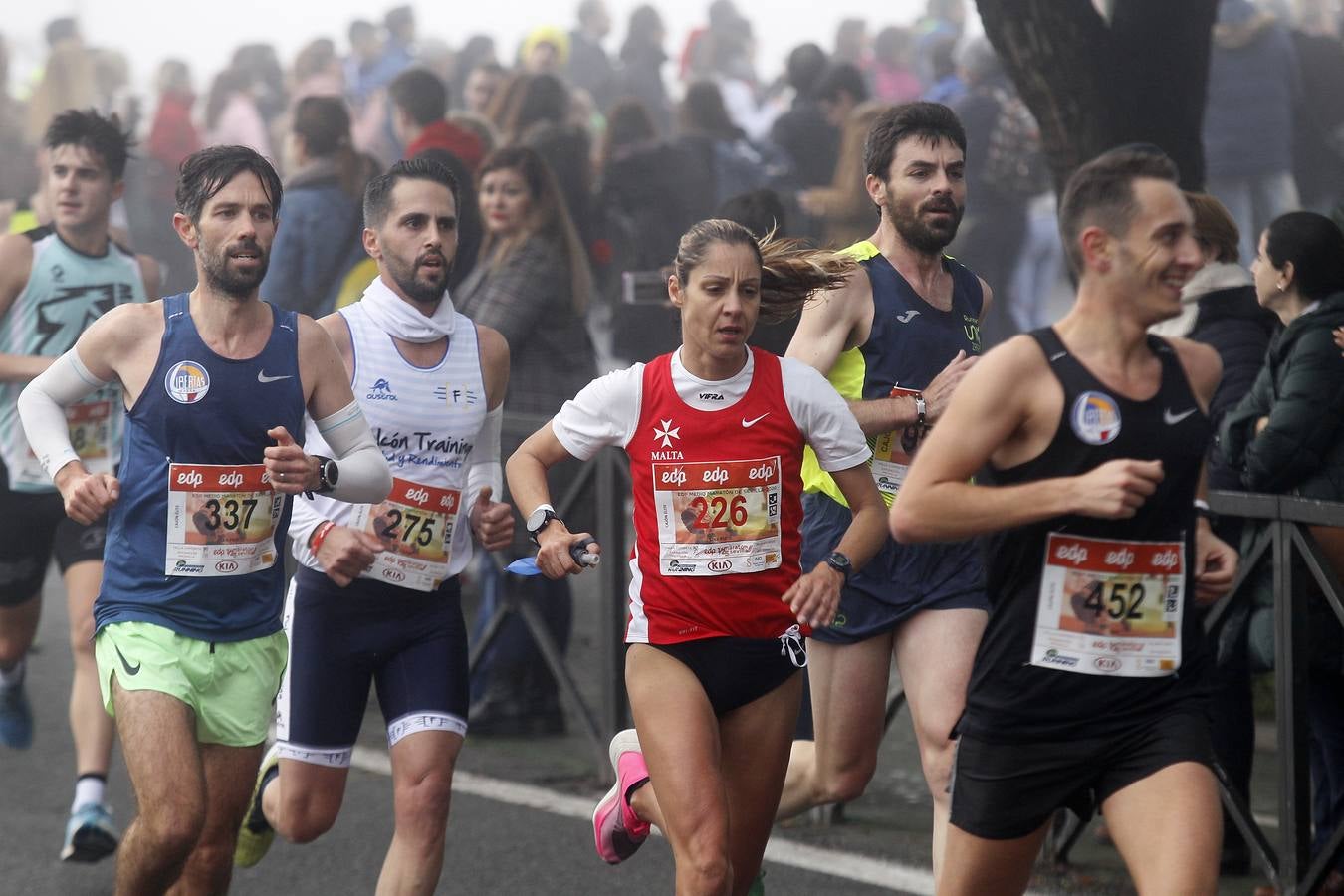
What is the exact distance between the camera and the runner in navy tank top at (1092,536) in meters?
3.95

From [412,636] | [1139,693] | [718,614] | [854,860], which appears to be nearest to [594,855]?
[854,860]

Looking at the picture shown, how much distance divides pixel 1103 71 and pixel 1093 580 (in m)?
4.13

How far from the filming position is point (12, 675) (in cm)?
754

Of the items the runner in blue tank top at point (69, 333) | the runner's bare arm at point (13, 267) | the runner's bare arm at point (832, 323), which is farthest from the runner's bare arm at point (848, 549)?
the runner's bare arm at point (13, 267)

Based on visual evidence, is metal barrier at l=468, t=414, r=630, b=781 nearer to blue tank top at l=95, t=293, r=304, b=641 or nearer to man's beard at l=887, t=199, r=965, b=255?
man's beard at l=887, t=199, r=965, b=255

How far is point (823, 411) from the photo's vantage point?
485 cm

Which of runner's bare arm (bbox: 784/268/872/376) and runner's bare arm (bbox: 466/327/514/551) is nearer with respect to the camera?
runner's bare arm (bbox: 784/268/872/376)

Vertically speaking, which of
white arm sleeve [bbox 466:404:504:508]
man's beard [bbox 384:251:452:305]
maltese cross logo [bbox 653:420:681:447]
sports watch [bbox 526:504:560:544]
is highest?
man's beard [bbox 384:251:452:305]

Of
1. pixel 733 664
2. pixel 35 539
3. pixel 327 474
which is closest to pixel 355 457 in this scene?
pixel 327 474

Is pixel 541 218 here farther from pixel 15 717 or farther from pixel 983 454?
pixel 983 454

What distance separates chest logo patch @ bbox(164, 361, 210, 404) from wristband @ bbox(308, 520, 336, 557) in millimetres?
549

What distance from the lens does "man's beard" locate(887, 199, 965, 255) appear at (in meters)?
5.38

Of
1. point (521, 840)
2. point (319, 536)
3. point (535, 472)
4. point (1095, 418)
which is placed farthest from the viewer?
point (521, 840)

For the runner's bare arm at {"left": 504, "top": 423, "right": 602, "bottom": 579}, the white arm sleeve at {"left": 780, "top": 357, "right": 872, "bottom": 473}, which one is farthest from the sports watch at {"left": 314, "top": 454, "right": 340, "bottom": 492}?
the white arm sleeve at {"left": 780, "top": 357, "right": 872, "bottom": 473}
